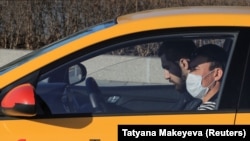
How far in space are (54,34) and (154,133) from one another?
8.60 m

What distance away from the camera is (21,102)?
3014 millimetres

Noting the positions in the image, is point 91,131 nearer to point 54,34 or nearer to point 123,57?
point 123,57

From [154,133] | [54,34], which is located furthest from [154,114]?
[54,34]

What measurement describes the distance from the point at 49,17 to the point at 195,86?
8.58m

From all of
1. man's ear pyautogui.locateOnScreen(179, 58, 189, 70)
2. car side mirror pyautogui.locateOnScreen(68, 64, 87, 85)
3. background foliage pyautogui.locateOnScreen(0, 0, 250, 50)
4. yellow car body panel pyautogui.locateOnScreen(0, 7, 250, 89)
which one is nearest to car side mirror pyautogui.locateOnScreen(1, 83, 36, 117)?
yellow car body panel pyautogui.locateOnScreen(0, 7, 250, 89)

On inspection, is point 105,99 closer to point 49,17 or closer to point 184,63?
point 184,63

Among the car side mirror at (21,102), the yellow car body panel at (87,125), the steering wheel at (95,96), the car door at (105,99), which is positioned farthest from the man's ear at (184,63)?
the car side mirror at (21,102)

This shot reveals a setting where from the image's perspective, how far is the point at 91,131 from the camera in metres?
3.07

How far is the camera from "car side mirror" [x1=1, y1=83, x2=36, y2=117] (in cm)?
301

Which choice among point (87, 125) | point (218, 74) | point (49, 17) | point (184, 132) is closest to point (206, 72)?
point (218, 74)

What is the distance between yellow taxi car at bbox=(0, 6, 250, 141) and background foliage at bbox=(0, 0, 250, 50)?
8.11 meters

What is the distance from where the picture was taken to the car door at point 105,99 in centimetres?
308

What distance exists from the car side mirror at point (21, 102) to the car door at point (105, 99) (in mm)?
81

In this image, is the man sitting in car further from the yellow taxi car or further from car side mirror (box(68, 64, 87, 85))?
car side mirror (box(68, 64, 87, 85))
